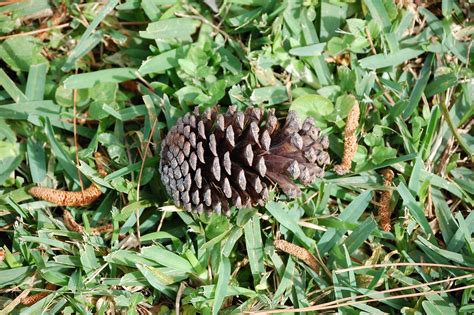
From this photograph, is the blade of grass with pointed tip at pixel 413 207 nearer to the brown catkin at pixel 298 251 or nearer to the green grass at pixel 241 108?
the green grass at pixel 241 108

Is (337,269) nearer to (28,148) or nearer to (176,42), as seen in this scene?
(176,42)

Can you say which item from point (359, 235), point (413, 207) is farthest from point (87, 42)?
point (413, 207)

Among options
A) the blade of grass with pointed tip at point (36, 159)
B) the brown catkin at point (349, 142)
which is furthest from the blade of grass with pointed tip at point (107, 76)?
the brown catkin at point (349, 142)

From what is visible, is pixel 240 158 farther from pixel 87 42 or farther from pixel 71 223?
pixel 87 42

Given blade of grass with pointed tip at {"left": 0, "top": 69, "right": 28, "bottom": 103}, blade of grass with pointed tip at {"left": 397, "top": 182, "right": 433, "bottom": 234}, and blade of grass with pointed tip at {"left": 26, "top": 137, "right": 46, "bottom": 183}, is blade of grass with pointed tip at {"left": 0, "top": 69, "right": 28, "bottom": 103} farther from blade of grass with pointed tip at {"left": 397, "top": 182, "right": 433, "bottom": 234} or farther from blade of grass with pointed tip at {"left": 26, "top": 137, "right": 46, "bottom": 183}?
blade of grass with pointed tip at {"left": 397, "top": 182, "right": 433, "bottom": 234}

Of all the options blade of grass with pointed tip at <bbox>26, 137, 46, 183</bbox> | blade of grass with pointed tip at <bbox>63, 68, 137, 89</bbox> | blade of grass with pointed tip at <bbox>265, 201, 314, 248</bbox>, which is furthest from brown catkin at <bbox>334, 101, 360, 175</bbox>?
blade of grass with pointed tip at <bbox>26, 137, 46, 183</bbox>
